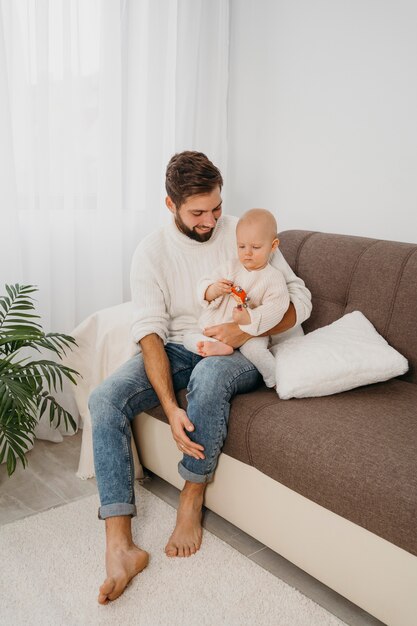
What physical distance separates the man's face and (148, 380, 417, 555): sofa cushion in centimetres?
56

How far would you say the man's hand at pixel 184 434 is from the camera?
→ 1751 mm

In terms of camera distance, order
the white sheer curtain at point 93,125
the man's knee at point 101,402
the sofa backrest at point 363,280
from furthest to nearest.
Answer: the white sheer curtain at point 93,125, the sofa backrest at point 363,280, the man's knee at point 101,402

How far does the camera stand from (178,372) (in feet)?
6.66

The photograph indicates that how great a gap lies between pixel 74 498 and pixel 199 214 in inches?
41.8

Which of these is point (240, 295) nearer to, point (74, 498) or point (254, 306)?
point (254, 306)

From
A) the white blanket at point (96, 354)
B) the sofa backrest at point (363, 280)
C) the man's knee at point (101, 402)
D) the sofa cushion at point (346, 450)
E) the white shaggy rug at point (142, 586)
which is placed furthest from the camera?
the white blanket at point (96, 354)

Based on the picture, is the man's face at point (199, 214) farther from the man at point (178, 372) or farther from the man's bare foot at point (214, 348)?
the man's bare foot at point (214, 348)

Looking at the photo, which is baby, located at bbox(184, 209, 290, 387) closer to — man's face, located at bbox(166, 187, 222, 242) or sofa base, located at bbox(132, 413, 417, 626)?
man's face, located at bbox(166, 187, 222, 242)

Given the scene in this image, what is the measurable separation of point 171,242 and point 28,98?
2.80 feet

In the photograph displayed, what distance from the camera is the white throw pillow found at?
5.80 feet

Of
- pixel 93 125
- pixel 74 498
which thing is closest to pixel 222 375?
pixel 74 498

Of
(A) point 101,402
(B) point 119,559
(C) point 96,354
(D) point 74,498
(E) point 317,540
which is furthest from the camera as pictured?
(C) point 96,354

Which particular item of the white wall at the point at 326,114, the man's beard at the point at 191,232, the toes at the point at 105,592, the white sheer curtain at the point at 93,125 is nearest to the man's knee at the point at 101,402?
the toes at the point at 105,592

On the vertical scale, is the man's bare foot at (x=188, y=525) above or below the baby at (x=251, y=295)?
below
